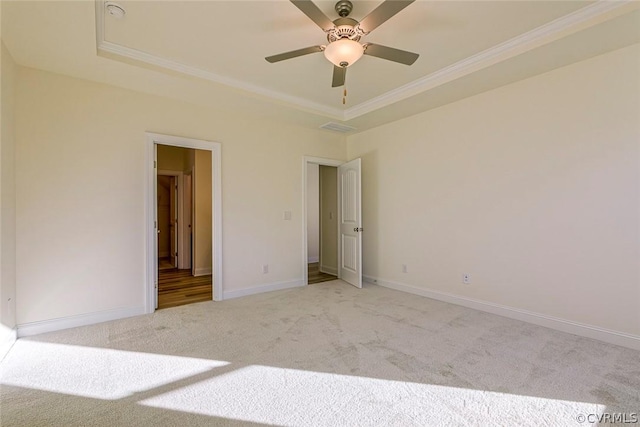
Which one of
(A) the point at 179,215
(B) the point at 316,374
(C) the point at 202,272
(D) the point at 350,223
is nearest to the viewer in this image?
(B) the point at 316,374

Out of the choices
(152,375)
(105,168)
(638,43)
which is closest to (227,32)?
(105,168)

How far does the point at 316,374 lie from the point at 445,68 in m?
3.22

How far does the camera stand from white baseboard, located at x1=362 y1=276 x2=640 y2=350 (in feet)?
8.50

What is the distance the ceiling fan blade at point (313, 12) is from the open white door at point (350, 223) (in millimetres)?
2782

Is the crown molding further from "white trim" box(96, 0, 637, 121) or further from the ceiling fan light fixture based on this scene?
the ceiling fan light fixture

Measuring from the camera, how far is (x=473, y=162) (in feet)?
12.0

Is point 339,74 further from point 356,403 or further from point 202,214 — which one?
point 202,214

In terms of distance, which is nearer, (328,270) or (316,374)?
(316,374)

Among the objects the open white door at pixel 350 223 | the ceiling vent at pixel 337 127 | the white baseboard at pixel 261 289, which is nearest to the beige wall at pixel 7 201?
the white baseboard at pixel 261 289

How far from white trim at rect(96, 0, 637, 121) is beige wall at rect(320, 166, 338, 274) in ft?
6.08

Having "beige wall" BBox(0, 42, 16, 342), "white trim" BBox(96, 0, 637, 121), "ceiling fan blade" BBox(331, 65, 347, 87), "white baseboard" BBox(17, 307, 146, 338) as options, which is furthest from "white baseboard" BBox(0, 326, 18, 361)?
"ceiling fan blade" BBox(331, 65, 347, 87)

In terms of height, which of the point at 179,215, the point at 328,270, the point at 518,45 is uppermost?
the point at 518,45

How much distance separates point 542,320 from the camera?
306 cm

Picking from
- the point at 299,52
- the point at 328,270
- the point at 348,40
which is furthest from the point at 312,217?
the point at 348,40
